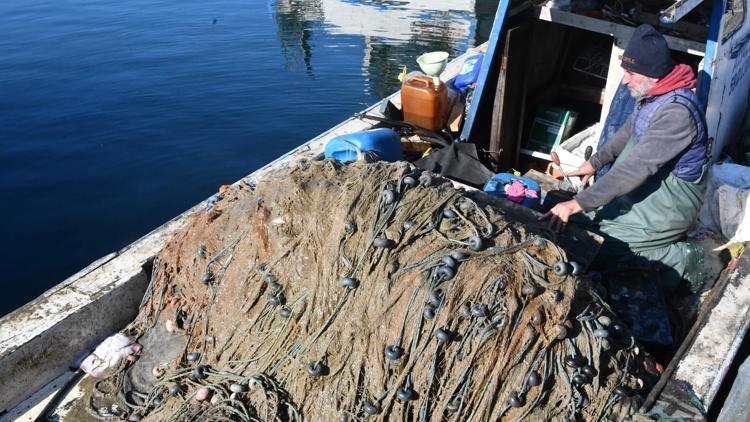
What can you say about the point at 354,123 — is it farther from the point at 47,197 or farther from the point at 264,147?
the point at 47,197

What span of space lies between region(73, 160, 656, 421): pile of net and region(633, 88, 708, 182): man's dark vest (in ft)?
4.32

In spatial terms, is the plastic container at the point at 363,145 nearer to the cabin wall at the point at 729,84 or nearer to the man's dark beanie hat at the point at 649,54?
the man's dark beanie hat at the point at 649,54

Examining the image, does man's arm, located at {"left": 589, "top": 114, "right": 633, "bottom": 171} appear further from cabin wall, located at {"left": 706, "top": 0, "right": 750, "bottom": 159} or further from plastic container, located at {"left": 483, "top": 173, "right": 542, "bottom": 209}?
cabin wall, located at {"left": 706, "top": 0, "right": 750, "bottom": 159}

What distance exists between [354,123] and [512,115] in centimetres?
180

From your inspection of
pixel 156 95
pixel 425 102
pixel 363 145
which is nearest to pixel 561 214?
pixel 363 145

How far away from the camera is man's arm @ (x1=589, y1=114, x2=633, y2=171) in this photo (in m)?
4.55

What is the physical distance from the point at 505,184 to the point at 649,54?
171 cm

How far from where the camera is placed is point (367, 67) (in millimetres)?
15242

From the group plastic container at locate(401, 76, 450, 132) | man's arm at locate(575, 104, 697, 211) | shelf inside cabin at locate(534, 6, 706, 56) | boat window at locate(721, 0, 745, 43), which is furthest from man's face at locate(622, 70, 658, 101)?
plastic container at locate(401, 76, 450, 132)

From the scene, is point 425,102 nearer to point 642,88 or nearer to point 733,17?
point 642,88

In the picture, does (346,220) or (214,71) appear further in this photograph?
(214,71)

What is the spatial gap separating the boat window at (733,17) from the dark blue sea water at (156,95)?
8.05 meters

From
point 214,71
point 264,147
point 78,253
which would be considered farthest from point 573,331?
point 214,71

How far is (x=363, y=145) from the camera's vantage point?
532cm
